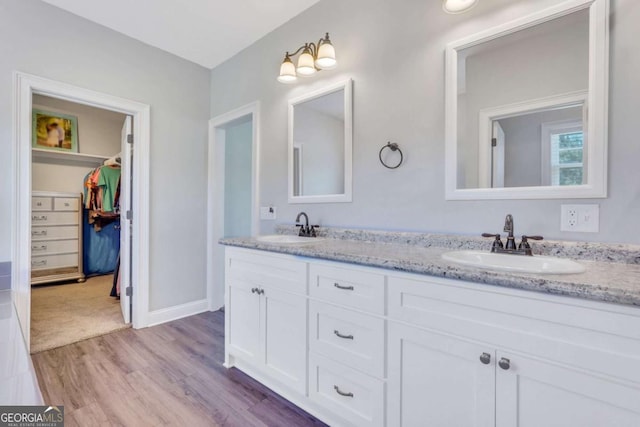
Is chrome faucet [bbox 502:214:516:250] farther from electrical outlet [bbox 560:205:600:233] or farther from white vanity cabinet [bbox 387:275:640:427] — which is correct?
white vanity cabinet [bbox 387:275:640:427]

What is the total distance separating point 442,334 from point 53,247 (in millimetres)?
5148

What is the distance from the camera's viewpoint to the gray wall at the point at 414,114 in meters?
1.21

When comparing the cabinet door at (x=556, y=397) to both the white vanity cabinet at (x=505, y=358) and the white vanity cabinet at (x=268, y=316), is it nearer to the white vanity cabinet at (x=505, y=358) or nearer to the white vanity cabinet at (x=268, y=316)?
the white vanity cabinet at (x=505, y=358)

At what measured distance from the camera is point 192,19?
2430 mm

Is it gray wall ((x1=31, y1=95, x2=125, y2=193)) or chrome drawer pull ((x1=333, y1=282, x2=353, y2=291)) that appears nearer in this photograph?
chrome drawer pull ((x1=333, y1=282, x2=353, y2=291))

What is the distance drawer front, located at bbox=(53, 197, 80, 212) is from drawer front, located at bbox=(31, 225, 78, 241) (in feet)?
0.84

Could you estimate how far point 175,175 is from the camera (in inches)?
119

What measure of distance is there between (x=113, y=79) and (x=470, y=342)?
3223 mm

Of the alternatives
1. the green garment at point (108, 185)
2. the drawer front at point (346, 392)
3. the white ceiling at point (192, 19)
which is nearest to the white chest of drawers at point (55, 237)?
the green garment at point (108, 185)

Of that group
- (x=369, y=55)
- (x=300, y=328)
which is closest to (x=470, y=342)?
(x=300, y=328)

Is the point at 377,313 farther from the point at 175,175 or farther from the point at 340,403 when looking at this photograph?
the point at 175,175

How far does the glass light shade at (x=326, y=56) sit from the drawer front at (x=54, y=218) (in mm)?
4334

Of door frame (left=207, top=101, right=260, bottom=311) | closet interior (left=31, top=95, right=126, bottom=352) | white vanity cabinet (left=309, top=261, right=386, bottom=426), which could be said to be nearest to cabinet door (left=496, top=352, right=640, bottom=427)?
white vanity cabinet (left=309, top=261, right=386, bottom=426)

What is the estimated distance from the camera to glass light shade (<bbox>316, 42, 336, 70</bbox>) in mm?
2010
